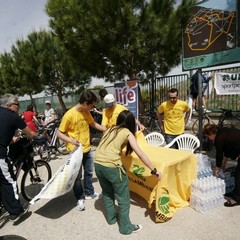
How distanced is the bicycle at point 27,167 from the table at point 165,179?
5.54ft

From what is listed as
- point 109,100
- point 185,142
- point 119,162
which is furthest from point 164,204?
point 109,100

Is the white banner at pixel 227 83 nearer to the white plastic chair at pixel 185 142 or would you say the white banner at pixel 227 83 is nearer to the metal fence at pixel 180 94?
the metal fence at pixel 180 94

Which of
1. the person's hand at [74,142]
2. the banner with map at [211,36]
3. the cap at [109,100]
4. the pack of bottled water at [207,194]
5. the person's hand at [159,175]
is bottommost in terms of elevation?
the pack of bottled water at [207,194]

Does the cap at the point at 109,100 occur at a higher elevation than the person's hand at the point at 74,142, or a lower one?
higher

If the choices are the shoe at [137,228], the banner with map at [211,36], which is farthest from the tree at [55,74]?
the shoe at [137,228]

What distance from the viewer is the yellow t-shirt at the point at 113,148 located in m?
3.22

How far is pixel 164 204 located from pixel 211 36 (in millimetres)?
4070

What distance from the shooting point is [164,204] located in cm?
354

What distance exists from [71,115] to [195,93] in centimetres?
611

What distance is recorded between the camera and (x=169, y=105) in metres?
5.44

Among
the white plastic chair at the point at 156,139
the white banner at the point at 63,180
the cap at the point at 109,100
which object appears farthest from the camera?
the white plastic chair at the point at 156,139

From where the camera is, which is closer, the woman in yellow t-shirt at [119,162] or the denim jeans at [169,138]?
the woman in yellow t-shirt at [119,162]

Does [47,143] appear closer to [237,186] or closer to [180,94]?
[237,186]

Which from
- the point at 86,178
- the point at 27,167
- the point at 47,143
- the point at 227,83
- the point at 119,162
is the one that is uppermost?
the point at 227,83
